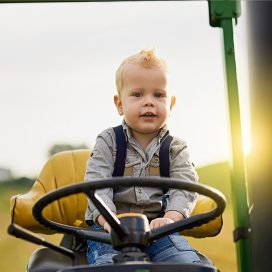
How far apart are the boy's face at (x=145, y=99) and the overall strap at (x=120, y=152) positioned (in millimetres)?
60

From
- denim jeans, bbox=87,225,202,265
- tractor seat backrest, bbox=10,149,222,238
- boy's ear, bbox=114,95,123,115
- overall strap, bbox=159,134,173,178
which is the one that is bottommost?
denim jeans, bbox=87,225,202,265

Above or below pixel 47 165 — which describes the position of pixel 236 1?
above

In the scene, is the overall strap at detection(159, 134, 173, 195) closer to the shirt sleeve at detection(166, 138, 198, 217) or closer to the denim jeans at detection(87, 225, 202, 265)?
the shirt sleeve at detection(166, 138, 198, 217)

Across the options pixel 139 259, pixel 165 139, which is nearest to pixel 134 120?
pixel 165 139

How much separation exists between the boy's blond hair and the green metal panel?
1.60ft

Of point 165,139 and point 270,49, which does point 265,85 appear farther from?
point 165,139

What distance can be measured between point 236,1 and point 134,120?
664 mm

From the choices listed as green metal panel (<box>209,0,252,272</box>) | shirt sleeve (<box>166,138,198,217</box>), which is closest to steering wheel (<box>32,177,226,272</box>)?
green metal panel (<box>209,0,252,272</box>)

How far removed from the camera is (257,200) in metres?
2.99

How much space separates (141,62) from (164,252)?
773 mm

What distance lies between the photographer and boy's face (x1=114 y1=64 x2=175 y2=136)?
123 inches

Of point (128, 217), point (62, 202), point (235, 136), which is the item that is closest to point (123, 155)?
point (62, 202)

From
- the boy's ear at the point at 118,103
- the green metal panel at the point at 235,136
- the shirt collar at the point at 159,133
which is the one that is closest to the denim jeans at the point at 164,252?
the green metal panel at the point at 235,136

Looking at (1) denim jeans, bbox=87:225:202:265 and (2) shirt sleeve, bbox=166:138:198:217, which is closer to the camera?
(1) denim jeans, bbox=87:225:202:265
